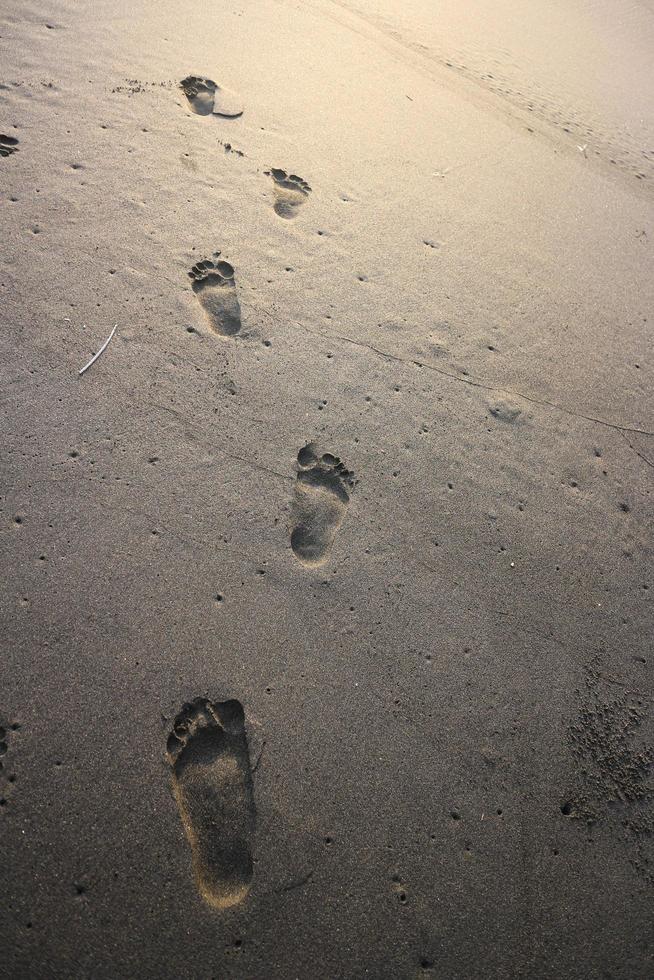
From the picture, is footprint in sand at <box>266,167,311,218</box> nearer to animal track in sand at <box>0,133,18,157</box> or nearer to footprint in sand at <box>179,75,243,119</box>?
footprint in sand at <box>179,75,243,119</box>

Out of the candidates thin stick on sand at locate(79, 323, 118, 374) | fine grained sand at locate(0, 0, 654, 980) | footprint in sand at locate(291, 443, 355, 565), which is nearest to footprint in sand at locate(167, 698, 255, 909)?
fine grained sand at locate(0, 0, 654, 980)

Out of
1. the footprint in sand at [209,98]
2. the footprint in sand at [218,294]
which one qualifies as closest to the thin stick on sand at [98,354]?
the footprint in sand at [218,294]

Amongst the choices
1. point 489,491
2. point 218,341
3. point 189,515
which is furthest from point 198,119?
point 489,491

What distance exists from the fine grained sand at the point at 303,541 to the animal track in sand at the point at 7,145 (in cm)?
2

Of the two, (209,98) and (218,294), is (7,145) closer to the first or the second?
(209,98)

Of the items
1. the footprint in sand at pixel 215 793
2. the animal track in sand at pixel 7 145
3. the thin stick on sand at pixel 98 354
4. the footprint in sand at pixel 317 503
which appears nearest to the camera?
the footprint in sand at pixel 215 793

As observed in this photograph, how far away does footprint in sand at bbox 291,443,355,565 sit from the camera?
2.03 meters

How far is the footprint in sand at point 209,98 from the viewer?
316cm

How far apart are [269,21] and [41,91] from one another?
5.82 feet

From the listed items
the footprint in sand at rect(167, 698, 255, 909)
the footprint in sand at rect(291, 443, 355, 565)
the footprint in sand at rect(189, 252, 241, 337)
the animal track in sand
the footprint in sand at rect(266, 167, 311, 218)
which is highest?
the footprint in sand at rect(266, 167, 311, 218)

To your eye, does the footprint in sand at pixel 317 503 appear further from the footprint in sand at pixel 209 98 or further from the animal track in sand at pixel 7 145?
the footprint in sand at pixel 209 98

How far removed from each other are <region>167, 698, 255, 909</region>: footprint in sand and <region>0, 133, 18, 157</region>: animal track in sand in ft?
8.86

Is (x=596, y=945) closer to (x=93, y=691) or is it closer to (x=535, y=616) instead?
(x=535, y=616)

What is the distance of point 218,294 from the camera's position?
8.27 ft
